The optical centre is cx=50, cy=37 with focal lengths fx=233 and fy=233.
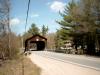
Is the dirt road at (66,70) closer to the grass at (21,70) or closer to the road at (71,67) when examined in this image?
the road at (71,67)

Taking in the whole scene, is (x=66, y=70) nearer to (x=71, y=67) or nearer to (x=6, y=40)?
(x=71, y=67)

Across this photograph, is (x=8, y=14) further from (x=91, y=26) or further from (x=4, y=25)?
(x=91, y=26)

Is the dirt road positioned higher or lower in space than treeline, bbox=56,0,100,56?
lower

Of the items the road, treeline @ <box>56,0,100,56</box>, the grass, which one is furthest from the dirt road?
treeline @ <box>56,0,100,56</box>

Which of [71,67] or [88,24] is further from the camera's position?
[88,24]

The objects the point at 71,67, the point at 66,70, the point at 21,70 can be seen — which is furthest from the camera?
the point at 21,70

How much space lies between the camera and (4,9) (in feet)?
103

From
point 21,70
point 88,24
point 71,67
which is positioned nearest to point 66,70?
point 71,67

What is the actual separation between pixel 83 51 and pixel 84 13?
33.6 feet

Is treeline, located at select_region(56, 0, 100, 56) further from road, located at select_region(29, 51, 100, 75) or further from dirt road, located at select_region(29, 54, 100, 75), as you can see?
dirt road, located at select_region(29, 54, 100, 75)

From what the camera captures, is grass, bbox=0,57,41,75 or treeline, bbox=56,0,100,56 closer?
grass, bbox=0,57,41,75

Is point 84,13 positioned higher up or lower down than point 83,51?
higher up

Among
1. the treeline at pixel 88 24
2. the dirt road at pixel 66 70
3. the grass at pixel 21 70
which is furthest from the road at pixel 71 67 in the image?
the treeline at pixel 88 24

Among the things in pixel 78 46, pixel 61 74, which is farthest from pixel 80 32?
pixel 61 74
